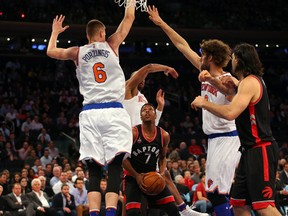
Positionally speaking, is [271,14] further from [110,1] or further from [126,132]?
[126,132]

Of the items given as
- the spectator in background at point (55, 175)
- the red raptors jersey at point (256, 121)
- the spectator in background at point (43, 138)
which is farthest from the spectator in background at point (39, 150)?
the red raptors jersey at point (256, 121)

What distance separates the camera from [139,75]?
32.8ft

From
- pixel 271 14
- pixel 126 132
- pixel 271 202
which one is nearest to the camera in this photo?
pixel 271 202

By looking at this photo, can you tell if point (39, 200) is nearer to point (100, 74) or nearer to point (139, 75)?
point (139, 75)

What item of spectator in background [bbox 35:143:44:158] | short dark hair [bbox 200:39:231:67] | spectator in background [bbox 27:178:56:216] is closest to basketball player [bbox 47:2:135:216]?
short dark hair [bbox 200:39:231:67]

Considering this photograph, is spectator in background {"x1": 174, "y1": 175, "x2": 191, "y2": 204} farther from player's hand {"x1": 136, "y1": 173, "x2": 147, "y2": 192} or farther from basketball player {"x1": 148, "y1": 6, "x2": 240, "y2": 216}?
basketball player {"x1": 148, "y1": 6, "x2": 240, "y2": 216}

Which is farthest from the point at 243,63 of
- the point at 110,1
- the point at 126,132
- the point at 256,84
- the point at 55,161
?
the point at 110,1

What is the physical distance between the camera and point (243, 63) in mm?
7582

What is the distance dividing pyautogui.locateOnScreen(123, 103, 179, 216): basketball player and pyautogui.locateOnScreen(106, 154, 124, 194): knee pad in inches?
72.5

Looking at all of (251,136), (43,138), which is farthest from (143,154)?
(43,138)

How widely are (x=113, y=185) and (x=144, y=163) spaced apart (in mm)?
2200

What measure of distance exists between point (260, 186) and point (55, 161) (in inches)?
552

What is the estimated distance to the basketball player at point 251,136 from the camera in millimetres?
7207

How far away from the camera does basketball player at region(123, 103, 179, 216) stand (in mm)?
10133
